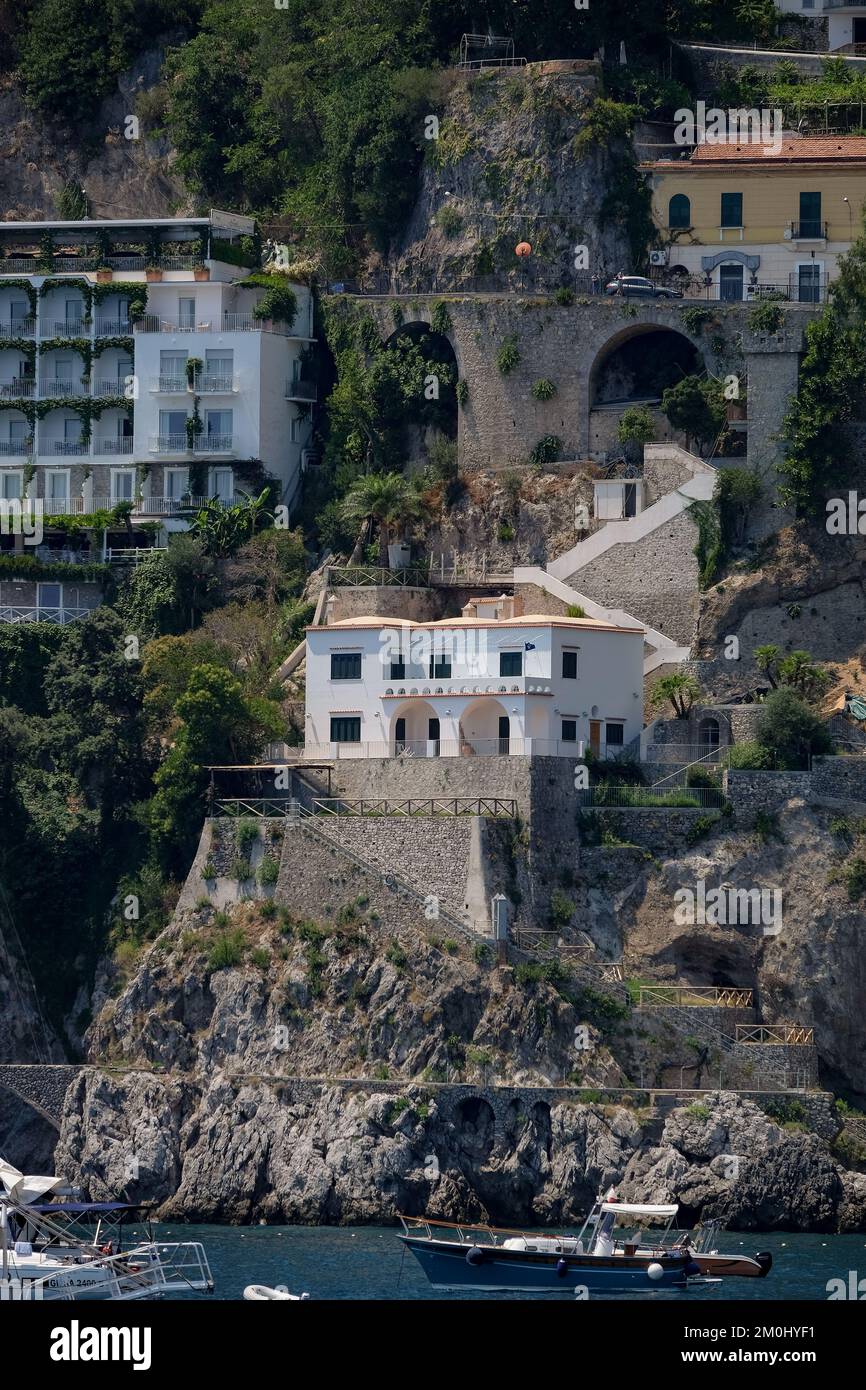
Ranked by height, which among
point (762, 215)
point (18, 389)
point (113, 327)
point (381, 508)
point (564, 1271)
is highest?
point (762, 215)

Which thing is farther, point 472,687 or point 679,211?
point 679,211

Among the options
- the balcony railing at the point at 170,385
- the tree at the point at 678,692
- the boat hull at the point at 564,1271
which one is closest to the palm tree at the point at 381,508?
the balcony railing at the point at 170,385

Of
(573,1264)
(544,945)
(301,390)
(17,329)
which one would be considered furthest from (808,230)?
(573,1264)

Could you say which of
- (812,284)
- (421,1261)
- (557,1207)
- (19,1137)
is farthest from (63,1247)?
(812,284)

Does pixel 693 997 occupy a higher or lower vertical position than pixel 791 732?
lower

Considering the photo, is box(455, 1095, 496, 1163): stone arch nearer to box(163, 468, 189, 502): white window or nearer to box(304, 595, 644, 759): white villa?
box(304, 595, 644, 759): white villa

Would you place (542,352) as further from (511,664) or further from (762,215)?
(511,664)

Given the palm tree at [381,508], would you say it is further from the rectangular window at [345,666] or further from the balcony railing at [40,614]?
the balcony railing at [40,614]

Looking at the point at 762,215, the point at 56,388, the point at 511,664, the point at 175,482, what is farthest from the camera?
the point at 56,388
